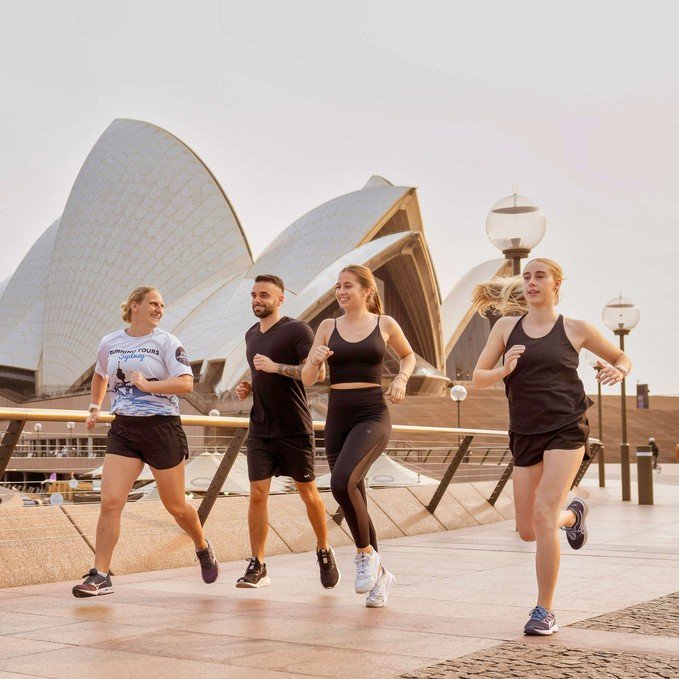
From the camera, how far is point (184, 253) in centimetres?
4722

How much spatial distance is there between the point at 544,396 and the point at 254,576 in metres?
1.80

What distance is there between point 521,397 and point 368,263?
39.0 metres

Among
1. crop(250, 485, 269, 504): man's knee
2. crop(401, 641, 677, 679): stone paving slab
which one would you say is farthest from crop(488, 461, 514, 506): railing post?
crop(401, 641, 677, 679): stone paving slab

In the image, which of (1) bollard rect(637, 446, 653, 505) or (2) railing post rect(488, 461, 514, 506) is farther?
(1) bollard rect(637, 446, 653, 505)

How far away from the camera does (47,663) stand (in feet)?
9.86

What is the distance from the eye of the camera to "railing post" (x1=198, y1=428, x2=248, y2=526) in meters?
6.06

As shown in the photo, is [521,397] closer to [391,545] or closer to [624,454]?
[391,545]

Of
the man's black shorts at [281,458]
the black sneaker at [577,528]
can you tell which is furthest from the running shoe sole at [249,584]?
the black sneaker at [577,528]

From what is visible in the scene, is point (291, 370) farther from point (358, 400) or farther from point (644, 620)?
point (644, 620)

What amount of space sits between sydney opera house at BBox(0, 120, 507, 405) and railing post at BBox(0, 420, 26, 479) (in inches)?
1513

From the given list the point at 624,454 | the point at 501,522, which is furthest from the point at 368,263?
the point at 501,522

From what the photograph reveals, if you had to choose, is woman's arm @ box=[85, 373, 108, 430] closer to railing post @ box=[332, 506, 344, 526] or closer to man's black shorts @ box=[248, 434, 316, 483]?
man's black shorts @ box=[248, 434, 316, 483]

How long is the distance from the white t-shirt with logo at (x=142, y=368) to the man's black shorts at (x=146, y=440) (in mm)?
38

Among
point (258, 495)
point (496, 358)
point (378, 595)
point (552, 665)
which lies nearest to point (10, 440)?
point (258, 495)
